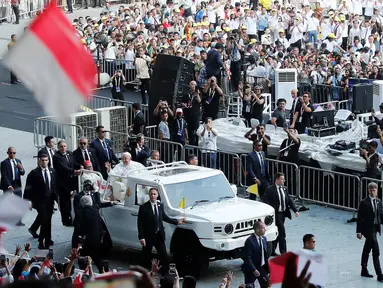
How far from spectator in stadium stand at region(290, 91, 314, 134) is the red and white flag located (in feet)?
60.1

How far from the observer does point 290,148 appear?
20.6m

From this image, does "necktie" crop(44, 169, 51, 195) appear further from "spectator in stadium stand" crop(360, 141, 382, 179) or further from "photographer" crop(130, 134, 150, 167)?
"spectator in stadium stand" crop(360, 141, 382, 179)

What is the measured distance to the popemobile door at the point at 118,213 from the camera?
55.3ft

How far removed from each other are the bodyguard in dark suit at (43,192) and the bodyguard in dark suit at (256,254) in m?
4.36

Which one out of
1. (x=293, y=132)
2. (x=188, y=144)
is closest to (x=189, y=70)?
(x=188, y=144)

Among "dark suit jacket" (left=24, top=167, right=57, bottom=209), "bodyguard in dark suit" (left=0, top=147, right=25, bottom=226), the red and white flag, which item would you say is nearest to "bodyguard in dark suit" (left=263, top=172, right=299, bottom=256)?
"dark suit jacket" (left=24, top=167, right=57, bottom=209)

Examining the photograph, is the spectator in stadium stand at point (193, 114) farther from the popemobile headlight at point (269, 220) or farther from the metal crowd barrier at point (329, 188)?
the popemobile headlight at point (269, 220)

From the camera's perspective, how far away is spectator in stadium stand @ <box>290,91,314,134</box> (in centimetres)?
2338

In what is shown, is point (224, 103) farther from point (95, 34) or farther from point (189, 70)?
point (95, 34)

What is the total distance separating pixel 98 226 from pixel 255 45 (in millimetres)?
19344

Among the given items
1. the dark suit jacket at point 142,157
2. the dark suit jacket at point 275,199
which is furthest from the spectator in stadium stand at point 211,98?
the dark suit jacket at point 275,199

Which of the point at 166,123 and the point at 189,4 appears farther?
the point at 189,4

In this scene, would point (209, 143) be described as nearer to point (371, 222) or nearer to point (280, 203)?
point (280, 203)

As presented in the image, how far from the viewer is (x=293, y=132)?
20.6 m
